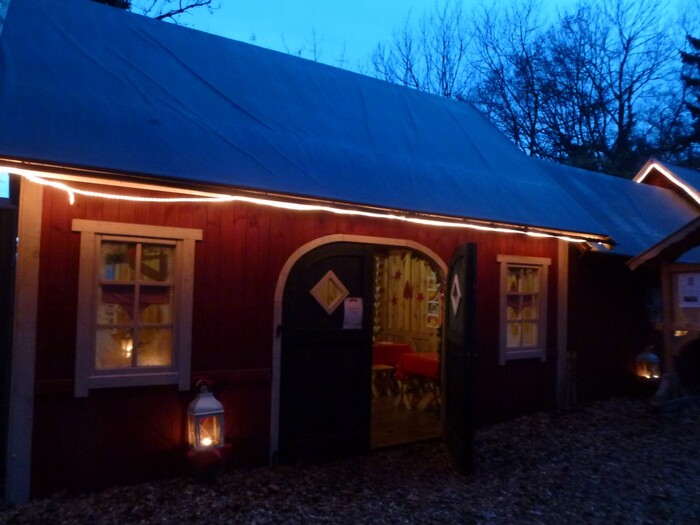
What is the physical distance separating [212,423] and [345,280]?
2.01 m

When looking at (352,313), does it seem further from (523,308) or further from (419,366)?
(523,308)

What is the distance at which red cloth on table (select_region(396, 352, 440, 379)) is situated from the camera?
30.0 feet

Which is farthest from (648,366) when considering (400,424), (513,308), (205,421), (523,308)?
(205,421)

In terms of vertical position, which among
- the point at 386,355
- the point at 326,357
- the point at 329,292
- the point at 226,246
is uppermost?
the point at 226,246

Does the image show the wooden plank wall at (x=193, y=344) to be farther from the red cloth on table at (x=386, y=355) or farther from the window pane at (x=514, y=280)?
the red cloth on table at (x=386, y=355)

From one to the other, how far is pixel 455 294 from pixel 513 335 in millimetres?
2268

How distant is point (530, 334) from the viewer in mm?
9117

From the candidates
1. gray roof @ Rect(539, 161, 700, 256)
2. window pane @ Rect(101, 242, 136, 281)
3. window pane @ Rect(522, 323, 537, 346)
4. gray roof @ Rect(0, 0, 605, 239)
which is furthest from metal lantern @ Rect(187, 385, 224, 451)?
gray roof @ Rect(539, 161, 700, 256)

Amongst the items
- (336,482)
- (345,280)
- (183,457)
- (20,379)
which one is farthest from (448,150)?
(20,379)

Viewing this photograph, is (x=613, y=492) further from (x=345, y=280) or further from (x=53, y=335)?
(x=53, y=335)

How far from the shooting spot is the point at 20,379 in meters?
5.18

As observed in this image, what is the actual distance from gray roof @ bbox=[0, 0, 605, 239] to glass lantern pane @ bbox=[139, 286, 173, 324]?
115 cm

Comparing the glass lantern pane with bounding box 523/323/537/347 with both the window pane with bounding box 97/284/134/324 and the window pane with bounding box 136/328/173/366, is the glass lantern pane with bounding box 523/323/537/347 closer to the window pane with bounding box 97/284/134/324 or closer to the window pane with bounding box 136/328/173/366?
the window pane with bounding box 136/328/173/366

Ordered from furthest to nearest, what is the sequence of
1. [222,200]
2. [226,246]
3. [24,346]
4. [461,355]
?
[461,355] < [226,246] < [222,200] < [24,346]
